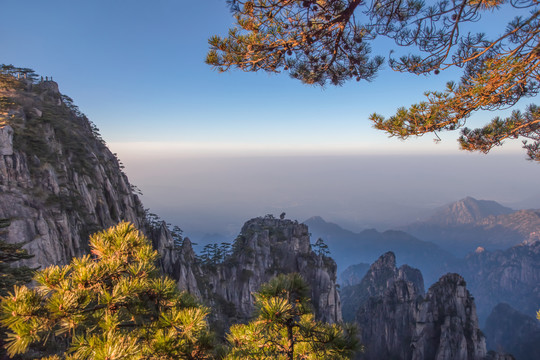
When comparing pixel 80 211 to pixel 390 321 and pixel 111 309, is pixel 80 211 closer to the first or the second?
pixel 111 309

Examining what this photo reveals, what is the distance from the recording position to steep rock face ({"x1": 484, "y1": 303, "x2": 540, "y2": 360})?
96.1 metres

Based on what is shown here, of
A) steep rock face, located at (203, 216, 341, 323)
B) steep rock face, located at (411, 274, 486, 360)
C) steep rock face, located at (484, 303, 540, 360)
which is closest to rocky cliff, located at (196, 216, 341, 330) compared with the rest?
steep rock face, located at (203, 216, 341, 323)

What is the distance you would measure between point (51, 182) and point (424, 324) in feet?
224

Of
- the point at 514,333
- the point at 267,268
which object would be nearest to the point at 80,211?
the point at 267,268

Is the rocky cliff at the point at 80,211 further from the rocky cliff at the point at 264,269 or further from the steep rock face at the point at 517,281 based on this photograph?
the steep rock face at the point at 517,281

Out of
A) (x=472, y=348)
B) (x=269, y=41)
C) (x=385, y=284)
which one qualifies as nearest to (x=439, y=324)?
(x=472, y=348)

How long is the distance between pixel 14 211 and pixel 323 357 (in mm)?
27194

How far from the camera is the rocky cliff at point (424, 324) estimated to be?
50.1m

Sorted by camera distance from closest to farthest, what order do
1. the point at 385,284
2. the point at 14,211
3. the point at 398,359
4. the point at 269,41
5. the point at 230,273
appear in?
the point at 269,41
the point at 14,211
the point at 230,273
the point at 398,359
the point at 385,284

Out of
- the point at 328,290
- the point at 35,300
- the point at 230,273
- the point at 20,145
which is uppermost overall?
the point at 20,145

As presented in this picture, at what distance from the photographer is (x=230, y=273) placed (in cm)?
4806

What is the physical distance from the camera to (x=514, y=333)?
11519 cm

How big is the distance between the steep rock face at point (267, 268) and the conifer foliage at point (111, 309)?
42381mm

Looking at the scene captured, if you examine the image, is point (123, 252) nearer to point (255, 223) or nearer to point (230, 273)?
point (230, 273)
